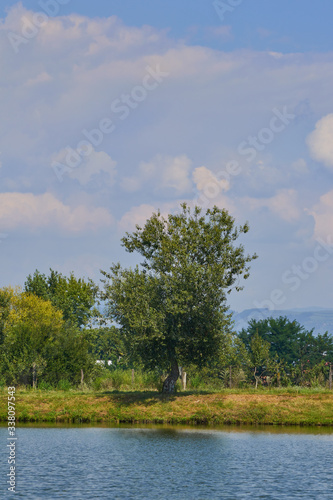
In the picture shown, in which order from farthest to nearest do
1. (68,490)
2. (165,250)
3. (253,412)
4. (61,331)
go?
(61,331)
(165,250)
(253,412)
(68,490)

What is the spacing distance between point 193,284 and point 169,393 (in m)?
9.46

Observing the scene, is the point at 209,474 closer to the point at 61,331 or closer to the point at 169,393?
the point at 169,393

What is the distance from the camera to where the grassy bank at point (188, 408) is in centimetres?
4675

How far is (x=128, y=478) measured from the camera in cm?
2612

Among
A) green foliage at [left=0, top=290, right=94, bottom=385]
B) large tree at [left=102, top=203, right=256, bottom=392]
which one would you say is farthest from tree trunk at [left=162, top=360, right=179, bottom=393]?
green foliage at [left=0, top=290, right=94, bottom=385]

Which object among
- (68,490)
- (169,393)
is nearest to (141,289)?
(169,393)

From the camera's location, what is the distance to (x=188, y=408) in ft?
157

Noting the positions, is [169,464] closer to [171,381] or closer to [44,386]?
[171,381]

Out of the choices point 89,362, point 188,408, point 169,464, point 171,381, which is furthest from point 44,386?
point 169,464

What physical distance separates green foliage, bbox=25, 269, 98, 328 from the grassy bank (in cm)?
4684

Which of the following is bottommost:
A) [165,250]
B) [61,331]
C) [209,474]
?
[209,474]

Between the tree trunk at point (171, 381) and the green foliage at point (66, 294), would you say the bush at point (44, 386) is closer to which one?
the tree trunk at point (171, 381)

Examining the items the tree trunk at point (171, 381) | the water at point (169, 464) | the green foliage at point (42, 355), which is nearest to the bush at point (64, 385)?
the green foliage at point (42, 355)

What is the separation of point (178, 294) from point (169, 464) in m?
19.7
